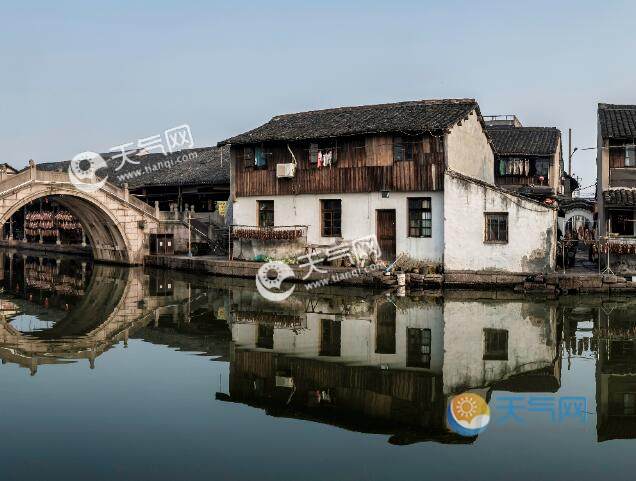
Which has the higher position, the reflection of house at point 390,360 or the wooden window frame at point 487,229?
the wooden window frame at point 487,229

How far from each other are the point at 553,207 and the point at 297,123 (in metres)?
11.7

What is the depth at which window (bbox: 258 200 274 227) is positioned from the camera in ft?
84.5

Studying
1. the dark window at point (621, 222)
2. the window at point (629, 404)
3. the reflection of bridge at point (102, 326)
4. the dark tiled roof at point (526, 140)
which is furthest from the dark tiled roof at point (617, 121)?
the reflection of bridge at point (102, 326)

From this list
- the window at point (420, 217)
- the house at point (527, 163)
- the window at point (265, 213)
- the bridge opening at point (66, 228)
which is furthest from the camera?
the house at point (527, 163)

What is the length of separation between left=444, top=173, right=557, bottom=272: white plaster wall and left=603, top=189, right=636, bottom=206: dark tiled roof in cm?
195

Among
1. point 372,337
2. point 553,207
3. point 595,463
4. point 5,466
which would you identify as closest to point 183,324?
point 372,337

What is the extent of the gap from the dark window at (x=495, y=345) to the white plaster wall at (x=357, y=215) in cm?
810

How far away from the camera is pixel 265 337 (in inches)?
555

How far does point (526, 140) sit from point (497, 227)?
1649 centimetres

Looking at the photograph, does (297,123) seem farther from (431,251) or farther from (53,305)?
(53,305)

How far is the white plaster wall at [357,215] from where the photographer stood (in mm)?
22234

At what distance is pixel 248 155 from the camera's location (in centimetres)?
2608

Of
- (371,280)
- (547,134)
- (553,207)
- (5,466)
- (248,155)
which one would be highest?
(547,134)

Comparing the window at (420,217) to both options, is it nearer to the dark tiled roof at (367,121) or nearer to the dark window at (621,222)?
the dark tiled roof at (367,121)
